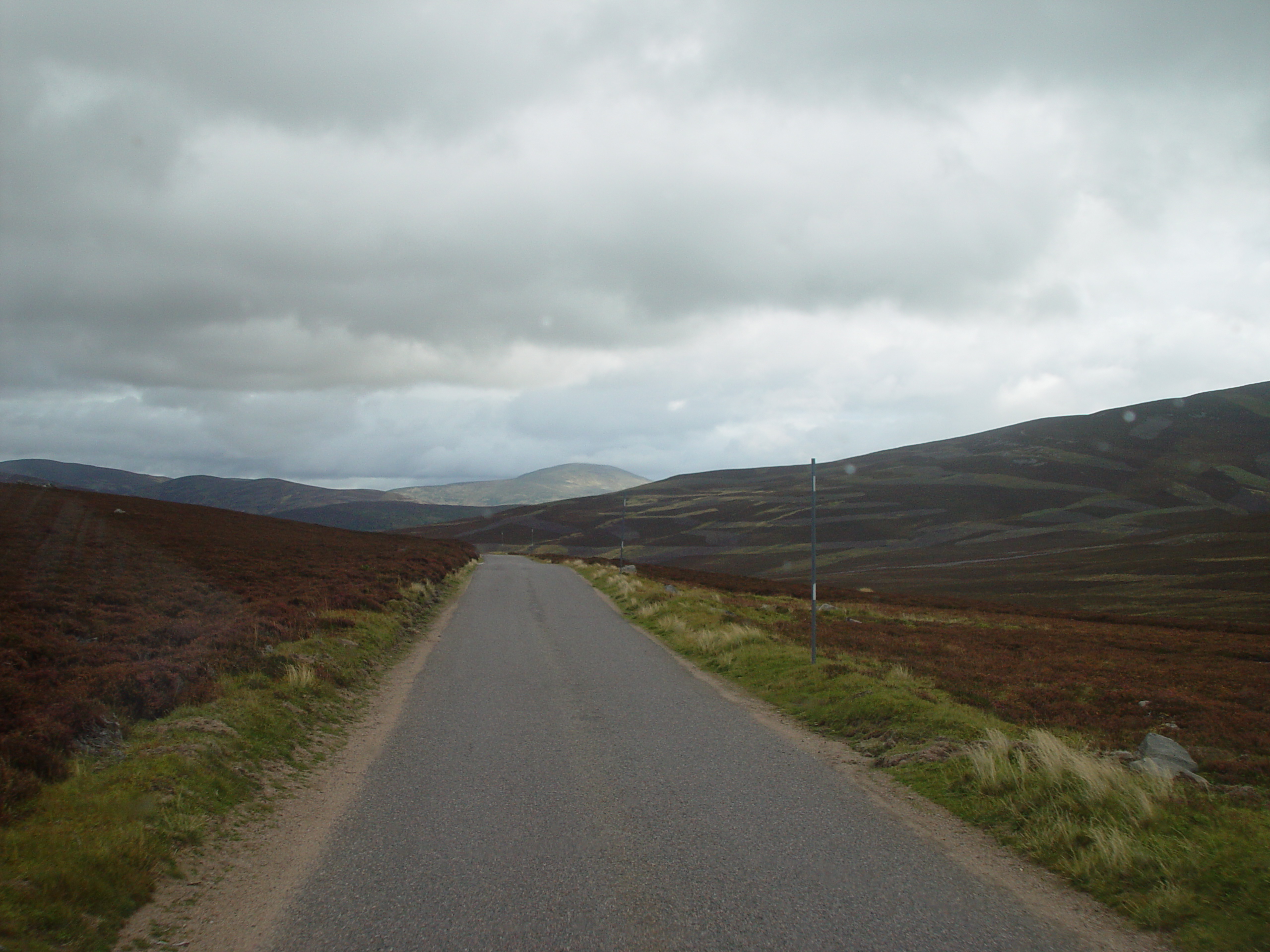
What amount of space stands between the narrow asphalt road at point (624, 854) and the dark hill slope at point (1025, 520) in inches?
1960

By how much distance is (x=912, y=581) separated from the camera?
72000 millimetres

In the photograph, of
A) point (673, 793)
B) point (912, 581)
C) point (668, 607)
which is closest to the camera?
point (673, 793)

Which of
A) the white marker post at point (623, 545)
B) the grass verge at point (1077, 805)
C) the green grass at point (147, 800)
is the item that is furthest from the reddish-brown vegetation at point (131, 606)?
the white marker post at point (623, 545)

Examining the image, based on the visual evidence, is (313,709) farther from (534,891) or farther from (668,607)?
(668,607)

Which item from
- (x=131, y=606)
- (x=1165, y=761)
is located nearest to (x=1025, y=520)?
(x=1165, y=761)

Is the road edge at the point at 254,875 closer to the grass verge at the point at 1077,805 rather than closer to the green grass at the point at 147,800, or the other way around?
the green grass at the point at 147,800

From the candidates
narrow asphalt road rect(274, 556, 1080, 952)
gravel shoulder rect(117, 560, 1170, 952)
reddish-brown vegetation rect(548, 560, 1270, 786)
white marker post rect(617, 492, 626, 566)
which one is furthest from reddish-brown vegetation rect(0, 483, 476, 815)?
reddish-brown vegetation rect(548, 560, 1270, 786)

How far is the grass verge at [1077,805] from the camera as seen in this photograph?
4.64 metres

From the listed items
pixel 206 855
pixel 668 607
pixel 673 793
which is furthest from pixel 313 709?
pixel 668 607

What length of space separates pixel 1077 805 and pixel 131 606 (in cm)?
1858

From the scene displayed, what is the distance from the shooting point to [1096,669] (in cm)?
1784

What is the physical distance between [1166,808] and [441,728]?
8139 mm

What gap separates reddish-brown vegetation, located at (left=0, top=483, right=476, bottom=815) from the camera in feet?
25.4

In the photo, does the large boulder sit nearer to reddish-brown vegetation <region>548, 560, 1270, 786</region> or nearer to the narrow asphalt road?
reddish-brown vegetation <region>548, 560, 1270, 786</region>
